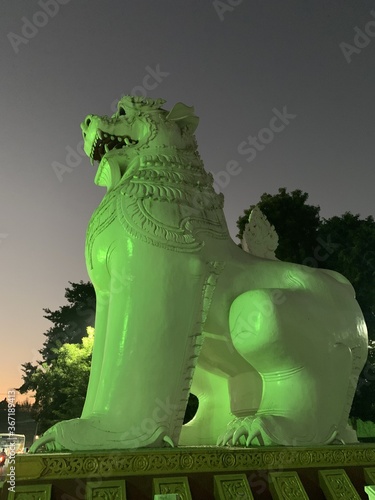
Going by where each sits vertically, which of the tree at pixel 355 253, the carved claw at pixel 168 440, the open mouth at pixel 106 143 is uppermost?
the tree at pixel 355 253

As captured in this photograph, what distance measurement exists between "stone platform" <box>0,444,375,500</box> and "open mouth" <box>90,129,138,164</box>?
2.60 m

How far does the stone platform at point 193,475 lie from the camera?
2.55m

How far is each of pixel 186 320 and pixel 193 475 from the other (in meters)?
1.00

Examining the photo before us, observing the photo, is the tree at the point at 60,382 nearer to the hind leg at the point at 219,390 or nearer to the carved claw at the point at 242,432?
the hind leg at the point at 219,390

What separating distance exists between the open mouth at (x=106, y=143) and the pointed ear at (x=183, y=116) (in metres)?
0.42

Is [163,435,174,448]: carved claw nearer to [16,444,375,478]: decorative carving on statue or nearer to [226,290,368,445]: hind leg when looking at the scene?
[16,444,375,478]: decorative carving on statue

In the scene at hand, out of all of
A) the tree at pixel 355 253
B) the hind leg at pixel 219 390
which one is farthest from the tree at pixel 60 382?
the hind leg at pixel 219 390

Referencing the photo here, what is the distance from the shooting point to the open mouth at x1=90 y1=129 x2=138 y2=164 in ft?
14.0

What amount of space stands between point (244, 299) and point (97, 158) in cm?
197

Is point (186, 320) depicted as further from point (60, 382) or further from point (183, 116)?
point (60, 382)

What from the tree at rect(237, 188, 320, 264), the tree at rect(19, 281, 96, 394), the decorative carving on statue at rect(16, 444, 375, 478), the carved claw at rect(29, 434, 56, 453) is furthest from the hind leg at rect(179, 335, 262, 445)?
the tree at rect(19, 281, 96, 394)

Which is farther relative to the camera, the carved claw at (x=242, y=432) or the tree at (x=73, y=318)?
the tree at (x=73, y=318)

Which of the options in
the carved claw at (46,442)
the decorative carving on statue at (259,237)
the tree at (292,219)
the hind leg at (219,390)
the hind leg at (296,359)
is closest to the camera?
the carved claw at (46,442)

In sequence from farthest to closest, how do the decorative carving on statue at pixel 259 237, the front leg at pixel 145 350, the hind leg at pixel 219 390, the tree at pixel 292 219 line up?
the tree at pixel 292 219 < the decorative carving on statue at pixel 259 237 < the hind leg at pixel 219 390 < the front leg at pixel 145 350
